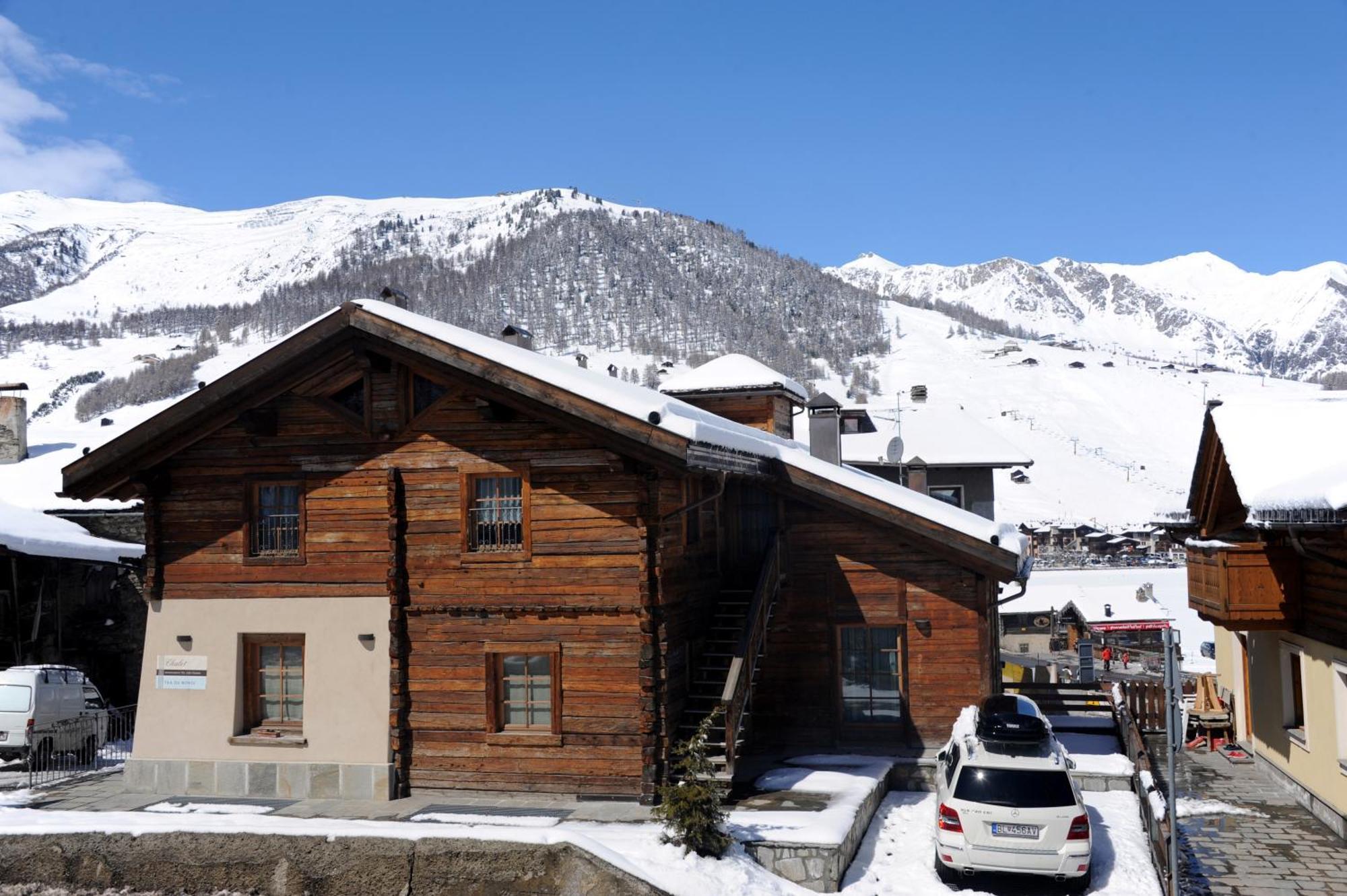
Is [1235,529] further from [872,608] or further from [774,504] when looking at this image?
[774,504]

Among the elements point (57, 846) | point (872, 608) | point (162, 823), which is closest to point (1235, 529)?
point (872, 608)

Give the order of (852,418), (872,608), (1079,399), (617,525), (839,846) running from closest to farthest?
(839,846), (617,525), (872,608), (852,418), (1079,399)

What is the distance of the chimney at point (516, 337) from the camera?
2258cm

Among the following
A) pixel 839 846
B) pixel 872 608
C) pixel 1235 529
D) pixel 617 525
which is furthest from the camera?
pixel 1235 529

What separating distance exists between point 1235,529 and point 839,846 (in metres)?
11.8

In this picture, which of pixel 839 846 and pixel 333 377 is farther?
pixel 333 377

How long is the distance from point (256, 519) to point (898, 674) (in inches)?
442

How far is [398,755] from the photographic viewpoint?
55.8 ft

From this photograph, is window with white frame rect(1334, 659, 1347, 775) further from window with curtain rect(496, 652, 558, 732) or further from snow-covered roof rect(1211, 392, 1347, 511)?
window with curtain rect(496, 652, 558, 732)

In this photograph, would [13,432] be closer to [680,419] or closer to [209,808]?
[209,808]

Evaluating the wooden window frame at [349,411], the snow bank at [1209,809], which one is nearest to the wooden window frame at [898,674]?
the snow bank at [1209,809]

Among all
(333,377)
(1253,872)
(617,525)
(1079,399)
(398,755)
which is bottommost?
(1253,872)

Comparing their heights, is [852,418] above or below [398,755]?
above

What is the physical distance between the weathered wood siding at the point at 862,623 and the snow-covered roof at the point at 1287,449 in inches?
183
